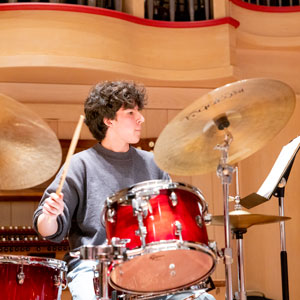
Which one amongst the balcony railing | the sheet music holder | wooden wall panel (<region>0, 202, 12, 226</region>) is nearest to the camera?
the sheet music holder

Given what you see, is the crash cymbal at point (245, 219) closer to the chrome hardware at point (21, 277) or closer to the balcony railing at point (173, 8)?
the chrome hardware at point (21, 277)

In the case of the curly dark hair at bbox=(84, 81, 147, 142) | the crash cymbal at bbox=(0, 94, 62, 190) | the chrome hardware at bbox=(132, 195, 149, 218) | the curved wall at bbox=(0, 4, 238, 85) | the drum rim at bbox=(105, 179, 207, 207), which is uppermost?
the curved wall at bbox=(0, 4, 238, 85)

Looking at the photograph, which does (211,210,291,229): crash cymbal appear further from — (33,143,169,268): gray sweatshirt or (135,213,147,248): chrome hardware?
(135,213,147,248): chrome hardware

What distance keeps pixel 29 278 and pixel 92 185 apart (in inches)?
23.4

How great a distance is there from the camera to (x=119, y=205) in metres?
3.02

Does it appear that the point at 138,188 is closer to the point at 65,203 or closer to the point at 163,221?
the point at 163,221

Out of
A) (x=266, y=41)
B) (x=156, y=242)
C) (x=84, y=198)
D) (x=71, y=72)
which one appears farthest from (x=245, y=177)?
(x=156, y=242)

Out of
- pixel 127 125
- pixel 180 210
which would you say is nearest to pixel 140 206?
pixel 180 210

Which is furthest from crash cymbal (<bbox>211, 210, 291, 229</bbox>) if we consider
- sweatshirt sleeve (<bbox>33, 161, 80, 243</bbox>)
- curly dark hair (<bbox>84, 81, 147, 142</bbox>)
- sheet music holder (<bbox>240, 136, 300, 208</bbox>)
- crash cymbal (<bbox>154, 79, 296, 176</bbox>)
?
sweatshirt sleeve (<bbox>33, 161, 80, 243</bbox>)

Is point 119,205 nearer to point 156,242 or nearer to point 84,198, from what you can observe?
point 156,242

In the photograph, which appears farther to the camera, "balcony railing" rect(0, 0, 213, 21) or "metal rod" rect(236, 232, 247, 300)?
"balcony railing" rect(0, 0, 213, 21)

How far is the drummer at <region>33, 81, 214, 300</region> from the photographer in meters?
3.34

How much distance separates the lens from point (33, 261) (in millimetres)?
3336

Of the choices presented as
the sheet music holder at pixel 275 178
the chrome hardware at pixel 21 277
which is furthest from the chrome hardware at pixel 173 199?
the sheet music holder at pixel 275 178
